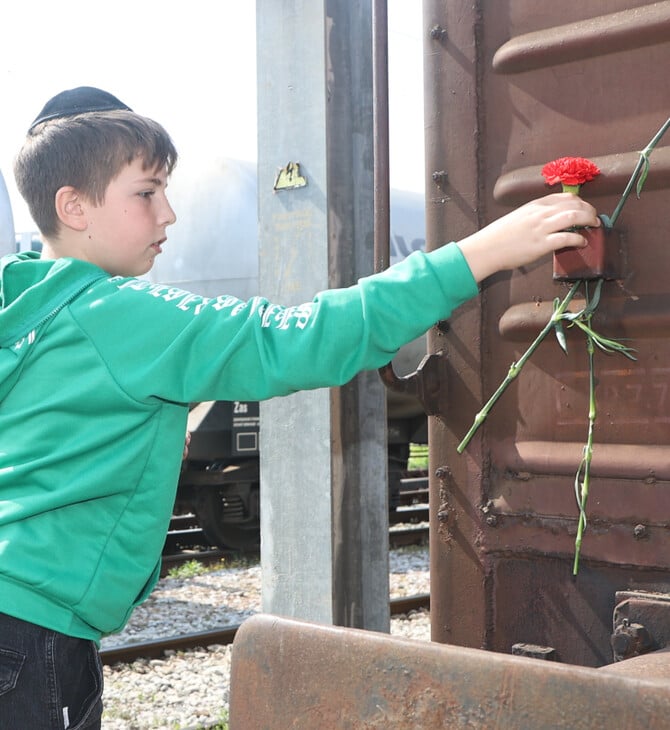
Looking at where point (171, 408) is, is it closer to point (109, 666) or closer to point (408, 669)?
point (408, 669)

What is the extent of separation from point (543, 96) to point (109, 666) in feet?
12.9

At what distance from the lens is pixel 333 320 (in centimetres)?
162

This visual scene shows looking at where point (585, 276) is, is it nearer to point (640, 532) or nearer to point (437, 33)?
point (640, 532)

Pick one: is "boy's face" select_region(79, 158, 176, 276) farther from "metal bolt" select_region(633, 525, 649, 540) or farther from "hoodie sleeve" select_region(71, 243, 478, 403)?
"metal bolt" select_region(633, 525, 649, 540)

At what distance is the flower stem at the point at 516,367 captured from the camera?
2053 mm

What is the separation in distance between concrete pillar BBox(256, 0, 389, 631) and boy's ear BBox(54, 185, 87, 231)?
2.03 m

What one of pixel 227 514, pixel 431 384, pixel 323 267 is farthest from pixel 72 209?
pixel 227 514

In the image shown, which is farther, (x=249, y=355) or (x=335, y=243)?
(x=335, y=243)

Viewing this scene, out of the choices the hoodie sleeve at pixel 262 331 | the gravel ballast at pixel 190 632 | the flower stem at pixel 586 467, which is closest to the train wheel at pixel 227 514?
the gravel ballast at pixel 190 632

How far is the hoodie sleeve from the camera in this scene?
1599 mm

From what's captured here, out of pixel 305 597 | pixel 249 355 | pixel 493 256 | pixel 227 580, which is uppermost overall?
pixel 493 256

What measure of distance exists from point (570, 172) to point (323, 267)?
1919 mm

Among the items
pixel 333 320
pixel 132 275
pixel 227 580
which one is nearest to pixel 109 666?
pixel 227 580

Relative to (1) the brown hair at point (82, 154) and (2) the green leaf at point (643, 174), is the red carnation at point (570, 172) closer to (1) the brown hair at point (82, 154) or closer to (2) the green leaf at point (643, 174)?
(2) the green leaf at point (643, 174)
